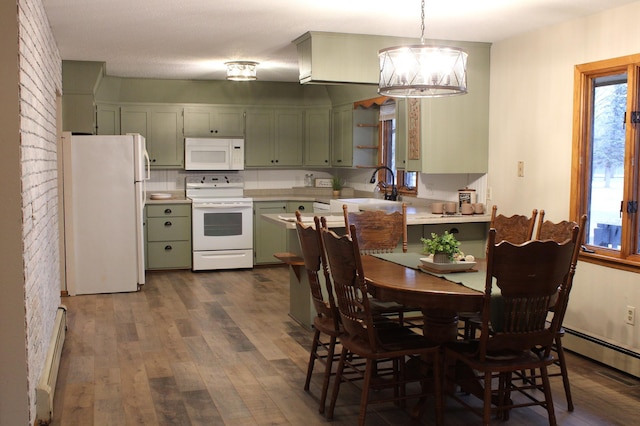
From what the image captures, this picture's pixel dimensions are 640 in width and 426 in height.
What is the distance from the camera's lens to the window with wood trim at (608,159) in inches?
168

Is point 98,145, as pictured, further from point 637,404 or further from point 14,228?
point 637,404

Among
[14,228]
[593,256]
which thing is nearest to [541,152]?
[593,256]

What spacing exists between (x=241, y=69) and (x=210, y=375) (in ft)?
11.7

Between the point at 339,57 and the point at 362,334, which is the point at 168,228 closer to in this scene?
the point at 339,57

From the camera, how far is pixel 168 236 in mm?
7961

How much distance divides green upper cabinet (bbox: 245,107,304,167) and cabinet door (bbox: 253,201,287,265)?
2.01 ft

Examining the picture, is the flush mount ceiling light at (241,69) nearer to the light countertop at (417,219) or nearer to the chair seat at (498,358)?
the light countertop at (417,219)

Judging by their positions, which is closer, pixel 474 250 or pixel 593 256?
pixel 593 256

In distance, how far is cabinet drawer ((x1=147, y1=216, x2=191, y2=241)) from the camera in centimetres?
789

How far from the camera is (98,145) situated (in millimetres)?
6789

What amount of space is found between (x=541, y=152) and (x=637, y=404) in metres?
1.96

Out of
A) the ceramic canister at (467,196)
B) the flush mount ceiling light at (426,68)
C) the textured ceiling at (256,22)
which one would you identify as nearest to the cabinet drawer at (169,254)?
the textured ceiling at (256,22)

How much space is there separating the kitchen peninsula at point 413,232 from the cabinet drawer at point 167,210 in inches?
102

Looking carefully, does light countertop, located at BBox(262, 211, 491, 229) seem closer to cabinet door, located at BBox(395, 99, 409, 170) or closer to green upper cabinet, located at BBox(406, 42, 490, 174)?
green upper cabinet, located at BBox(406, 42, 490, 174)
